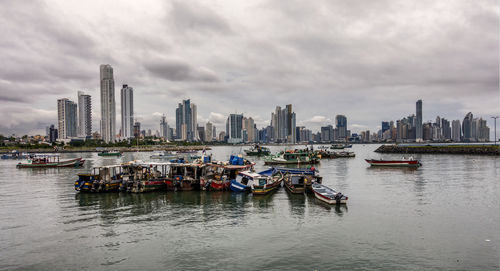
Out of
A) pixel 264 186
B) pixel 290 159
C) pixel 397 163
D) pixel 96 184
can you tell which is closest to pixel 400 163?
pixel 397 163

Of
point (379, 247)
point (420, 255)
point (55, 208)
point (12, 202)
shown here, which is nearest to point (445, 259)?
point (420, 255)

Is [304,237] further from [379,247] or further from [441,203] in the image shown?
[441,203]

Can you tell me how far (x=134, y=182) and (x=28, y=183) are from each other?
26.2 meters

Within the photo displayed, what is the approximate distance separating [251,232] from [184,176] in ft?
81.5

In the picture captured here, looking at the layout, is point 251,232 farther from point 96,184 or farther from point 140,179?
point 96,184

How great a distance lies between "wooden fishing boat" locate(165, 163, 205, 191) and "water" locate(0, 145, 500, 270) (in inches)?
162

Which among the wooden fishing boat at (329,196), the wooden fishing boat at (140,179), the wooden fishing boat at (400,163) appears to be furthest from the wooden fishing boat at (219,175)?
the wooden fishing boat at (400,163)

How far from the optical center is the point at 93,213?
31969 mm

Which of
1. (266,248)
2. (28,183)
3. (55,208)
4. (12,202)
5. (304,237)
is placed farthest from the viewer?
(28,183)

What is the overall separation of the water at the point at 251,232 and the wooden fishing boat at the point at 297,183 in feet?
5.91

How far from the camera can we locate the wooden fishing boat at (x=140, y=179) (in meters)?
44.0

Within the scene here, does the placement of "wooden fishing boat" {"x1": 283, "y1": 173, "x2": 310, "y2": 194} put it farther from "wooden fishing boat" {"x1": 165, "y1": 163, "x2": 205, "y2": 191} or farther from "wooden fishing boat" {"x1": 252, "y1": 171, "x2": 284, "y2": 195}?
"wooden fishing boat" {"x1": 165, "y1": 163, "x2": 205, "y2": 191}

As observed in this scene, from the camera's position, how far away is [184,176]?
47.1 m

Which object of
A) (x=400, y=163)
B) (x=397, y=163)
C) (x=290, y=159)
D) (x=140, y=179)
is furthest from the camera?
(x=290, y=159)
